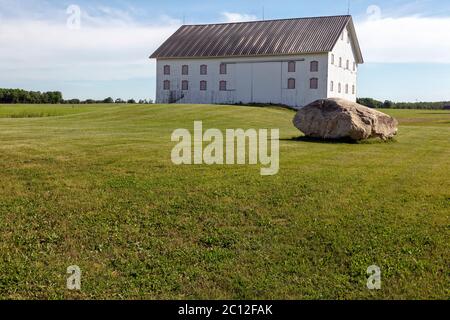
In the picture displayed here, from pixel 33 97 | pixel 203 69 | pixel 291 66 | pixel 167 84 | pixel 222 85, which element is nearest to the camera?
pixel 291 66

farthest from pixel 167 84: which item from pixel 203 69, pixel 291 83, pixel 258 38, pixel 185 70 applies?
pixel 291 83

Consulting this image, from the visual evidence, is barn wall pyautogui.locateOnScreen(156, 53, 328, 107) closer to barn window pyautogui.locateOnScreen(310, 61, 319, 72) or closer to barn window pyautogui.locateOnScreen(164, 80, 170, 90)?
barn window pyautogui.locateOnScreen(310, 61, 319, 72)

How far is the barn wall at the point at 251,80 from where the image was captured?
174 ft

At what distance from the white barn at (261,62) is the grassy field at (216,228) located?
41955mm

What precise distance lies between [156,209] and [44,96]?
8322 centimetres

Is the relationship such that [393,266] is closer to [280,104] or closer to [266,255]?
[266,255]

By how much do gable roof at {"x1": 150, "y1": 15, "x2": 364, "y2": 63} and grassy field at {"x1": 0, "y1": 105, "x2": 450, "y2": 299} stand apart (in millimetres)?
42783

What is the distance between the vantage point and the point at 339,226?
8055mm

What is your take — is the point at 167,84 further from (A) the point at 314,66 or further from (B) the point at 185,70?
(A) the point at 314,66

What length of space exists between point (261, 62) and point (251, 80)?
224 centimetres

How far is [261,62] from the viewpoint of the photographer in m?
54.7

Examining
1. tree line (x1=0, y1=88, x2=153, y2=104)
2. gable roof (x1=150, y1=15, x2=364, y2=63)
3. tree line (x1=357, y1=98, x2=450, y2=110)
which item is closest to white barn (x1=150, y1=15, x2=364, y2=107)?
gable roof (x1=150, y1=15, x2=364, y2=63)

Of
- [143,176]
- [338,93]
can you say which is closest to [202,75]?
[338,93]

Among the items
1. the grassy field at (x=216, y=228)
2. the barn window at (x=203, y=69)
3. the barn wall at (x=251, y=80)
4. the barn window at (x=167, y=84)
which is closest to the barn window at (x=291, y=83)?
the barn wall at (x=251, y=80)
